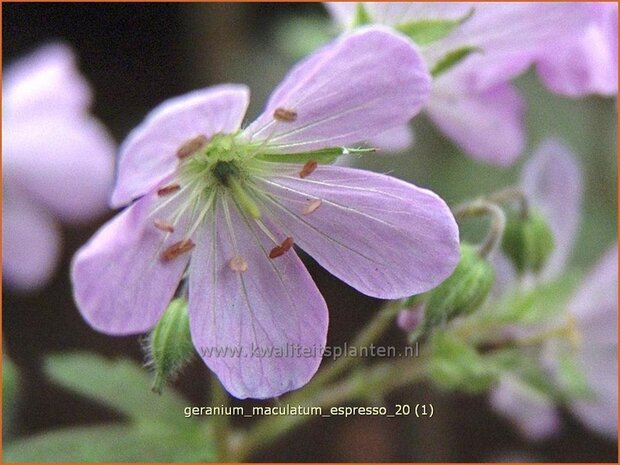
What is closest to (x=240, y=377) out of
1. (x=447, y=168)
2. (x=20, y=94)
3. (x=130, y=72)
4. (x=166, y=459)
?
(x=166, y=459)

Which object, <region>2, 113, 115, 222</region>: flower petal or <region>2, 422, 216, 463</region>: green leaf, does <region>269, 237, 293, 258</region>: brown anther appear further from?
<region>2, 113, 115, 222</region>: flower petal

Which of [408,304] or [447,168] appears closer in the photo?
[408,304]

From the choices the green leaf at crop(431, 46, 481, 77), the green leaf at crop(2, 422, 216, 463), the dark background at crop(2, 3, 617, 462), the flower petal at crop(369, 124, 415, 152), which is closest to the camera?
the green leaf at crop(431, 46, 481, 77)

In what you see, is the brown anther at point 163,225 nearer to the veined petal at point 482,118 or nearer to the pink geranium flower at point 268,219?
the pink geranium flower at point 268,219

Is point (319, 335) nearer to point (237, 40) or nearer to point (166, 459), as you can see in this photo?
point (166, 459)

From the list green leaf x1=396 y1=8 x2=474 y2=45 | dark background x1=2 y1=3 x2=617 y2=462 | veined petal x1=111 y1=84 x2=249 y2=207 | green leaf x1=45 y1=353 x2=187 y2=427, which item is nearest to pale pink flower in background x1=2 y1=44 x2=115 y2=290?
dark background x1=2 y1=3 x2=617 y2=462
